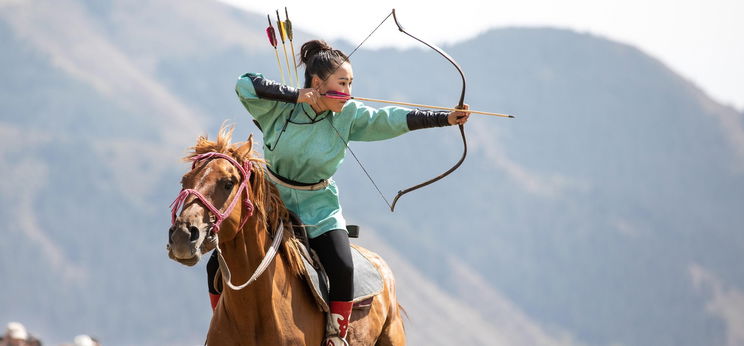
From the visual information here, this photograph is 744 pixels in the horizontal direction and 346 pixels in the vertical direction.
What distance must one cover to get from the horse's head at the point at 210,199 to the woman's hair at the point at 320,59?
1.04 meters

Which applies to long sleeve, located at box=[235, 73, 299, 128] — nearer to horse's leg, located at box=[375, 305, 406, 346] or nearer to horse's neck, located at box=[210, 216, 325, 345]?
horse's neck, located at box=[210, 216, 325, 345]

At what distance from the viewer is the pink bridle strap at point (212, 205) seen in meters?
6.77

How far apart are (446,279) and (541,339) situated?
1786 centimetres

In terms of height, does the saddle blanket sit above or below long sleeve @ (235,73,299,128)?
below

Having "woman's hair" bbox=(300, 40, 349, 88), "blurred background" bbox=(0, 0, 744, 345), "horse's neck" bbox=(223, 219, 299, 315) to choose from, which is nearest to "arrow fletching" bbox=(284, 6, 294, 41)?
"woman's hair" bbox=(300, 40, 349, 88)

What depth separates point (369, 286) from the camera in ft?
28.3

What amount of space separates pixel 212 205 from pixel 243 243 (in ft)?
2.18

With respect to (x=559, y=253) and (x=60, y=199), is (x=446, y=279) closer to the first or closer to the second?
(x=559, y=253)

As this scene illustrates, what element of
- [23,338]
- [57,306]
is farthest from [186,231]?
[57,306]

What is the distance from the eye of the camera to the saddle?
794cm

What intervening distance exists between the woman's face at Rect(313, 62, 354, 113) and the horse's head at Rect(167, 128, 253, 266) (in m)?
0.89

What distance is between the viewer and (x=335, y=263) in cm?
808

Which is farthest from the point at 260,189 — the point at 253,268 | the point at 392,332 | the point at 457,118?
the point at 392,332

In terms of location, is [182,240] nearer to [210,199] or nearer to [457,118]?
[210,199]
